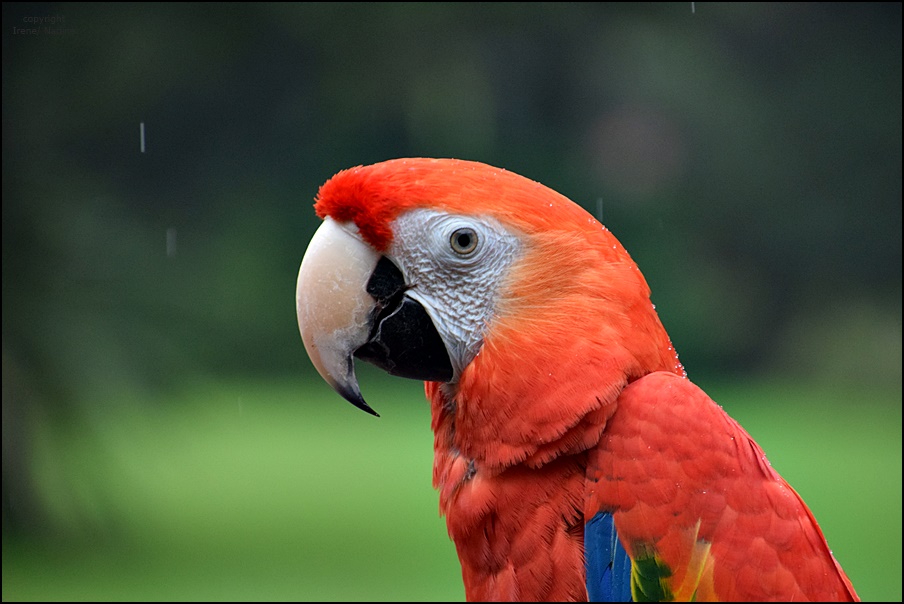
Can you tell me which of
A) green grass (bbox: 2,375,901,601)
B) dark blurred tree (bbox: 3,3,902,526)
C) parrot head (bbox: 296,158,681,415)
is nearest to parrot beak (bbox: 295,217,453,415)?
parrot head (bbox: 296,158,681,415)

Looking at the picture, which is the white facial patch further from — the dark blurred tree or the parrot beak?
the dark blurred tree

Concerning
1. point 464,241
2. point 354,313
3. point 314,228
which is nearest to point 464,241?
point 464,241

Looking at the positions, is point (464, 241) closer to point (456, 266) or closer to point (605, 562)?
point (456, 266)

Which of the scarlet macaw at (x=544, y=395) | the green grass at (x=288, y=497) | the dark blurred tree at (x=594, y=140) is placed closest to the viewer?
the scarlet macaw at (x=544, y=395)

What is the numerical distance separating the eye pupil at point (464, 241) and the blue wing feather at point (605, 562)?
332 mm

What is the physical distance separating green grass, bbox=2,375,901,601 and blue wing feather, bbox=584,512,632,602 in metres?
2.04

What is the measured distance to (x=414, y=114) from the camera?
15.4 ft

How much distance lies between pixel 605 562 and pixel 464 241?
0.39m

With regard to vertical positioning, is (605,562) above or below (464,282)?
below

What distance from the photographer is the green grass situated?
9.37ft

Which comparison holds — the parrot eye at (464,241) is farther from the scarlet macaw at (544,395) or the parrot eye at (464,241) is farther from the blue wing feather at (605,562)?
the blue wing feather at (605,562)

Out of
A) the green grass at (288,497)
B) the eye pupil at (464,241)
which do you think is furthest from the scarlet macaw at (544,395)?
the green grass at (288,497)

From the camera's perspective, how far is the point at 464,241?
3.15 feet

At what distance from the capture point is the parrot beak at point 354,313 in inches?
38.7
